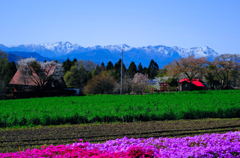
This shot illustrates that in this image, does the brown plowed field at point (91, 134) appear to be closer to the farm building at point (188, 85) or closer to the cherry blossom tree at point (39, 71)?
the cherry blossom tree at point (39, 71)

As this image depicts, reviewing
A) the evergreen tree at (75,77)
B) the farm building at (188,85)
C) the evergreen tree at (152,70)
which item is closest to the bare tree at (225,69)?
the farm building at (188,85)

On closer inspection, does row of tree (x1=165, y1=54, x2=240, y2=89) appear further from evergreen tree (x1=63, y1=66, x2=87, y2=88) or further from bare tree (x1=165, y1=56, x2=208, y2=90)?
evergreen tree (x1=63, y1=66, x2=87, y2=88)

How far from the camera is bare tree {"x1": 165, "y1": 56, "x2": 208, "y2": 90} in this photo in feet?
163

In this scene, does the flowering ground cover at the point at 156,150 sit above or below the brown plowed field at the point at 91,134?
above

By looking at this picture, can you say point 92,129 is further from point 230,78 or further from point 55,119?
point 230,78

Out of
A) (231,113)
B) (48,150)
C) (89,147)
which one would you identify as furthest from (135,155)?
(231,113)

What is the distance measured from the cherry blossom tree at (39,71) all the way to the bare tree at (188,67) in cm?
2819

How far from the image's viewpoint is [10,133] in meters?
9.59

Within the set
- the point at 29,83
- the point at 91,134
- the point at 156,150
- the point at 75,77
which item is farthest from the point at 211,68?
the point at 156,150

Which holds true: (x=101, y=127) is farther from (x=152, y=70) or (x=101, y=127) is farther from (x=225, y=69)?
Result: (x=152, y=70)

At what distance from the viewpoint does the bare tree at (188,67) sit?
1961 inches

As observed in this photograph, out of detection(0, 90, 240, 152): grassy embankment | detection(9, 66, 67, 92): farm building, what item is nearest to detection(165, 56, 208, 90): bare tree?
detection(9, 66, 67, 92): farm building

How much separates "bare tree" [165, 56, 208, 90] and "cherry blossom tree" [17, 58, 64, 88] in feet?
92.5

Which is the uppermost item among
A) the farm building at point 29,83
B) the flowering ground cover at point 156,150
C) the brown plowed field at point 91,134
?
the farm building at point 29,83
